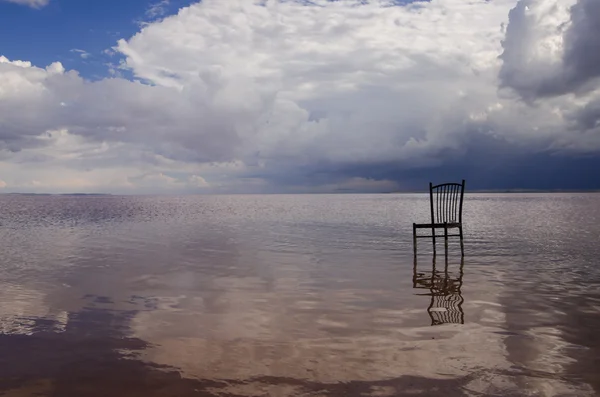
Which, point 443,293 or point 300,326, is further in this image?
point 443,293

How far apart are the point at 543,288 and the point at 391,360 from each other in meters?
7.93

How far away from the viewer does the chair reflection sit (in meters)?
9.99

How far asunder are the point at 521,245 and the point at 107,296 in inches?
815

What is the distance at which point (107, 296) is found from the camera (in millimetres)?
12266

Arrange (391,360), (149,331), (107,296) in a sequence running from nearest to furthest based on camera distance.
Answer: (391,360)
(149,331)
(107,296)

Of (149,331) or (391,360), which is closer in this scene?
(391,360)

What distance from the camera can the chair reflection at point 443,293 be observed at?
9.99m

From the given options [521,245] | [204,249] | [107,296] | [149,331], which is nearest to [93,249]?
[204,249]

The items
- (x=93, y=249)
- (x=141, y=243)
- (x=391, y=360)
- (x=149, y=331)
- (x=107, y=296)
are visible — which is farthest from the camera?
(x=141, y=243)

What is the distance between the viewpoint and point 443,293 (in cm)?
1252

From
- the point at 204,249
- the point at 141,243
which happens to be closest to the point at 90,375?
the point at 204,249

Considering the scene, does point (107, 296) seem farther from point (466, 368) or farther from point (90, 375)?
point (466, 368)

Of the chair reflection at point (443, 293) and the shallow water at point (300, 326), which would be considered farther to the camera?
the chair reflection at point (443, 293)

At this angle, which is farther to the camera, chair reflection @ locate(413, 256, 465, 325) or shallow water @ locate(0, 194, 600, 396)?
chair reflection @ locate(413, 256, 465, 325)
